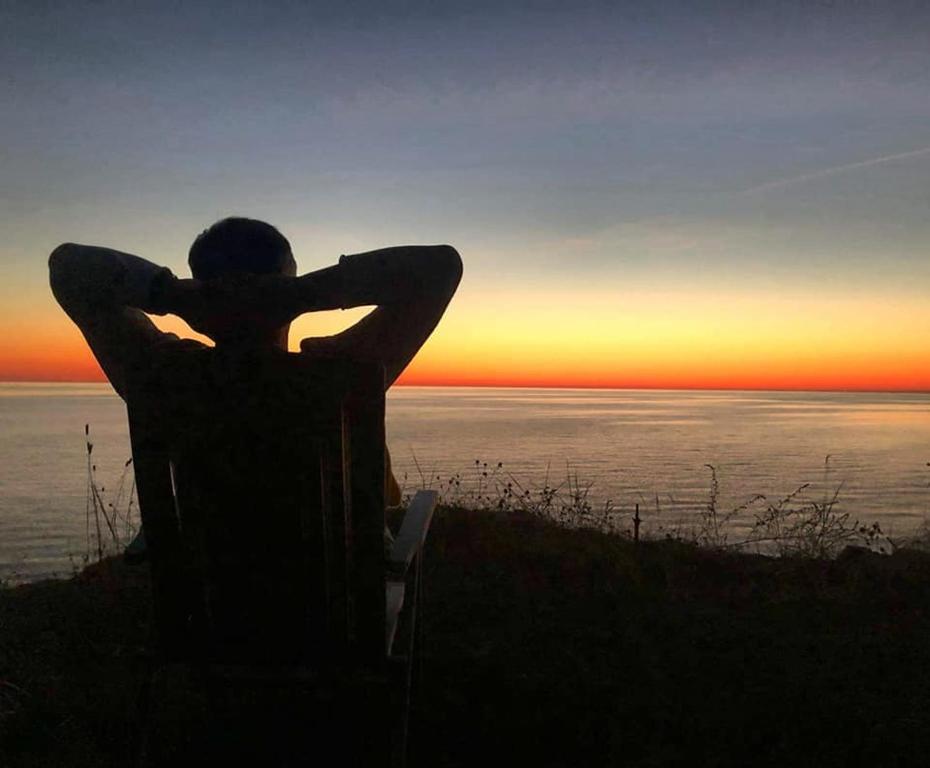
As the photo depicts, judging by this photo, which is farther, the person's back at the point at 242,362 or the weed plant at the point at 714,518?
the weed plant at the point at 714,518

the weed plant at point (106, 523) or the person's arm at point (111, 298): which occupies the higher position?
the person's arm at point (111, 298)

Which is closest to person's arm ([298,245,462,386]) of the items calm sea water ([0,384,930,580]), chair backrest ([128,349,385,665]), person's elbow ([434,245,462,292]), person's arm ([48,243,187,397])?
person's elbow ([434,245,462,292])

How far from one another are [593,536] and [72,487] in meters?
15.2

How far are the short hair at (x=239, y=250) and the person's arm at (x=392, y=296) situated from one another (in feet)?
0.83

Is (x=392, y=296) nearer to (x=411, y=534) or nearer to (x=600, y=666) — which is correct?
(x=411, y=534)

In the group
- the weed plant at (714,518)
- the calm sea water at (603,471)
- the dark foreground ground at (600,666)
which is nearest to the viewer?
the dark foreground ground at (600,666)

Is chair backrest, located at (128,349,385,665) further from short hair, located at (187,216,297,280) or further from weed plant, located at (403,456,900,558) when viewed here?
weed plant, located at (403,456,900,558)

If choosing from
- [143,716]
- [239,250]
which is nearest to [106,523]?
[143,716]

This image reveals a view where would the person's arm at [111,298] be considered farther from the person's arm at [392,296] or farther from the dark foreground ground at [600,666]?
the dark foreground ground at [600,666]

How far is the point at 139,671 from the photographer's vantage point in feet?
11.1

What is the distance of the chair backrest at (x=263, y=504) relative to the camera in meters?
1.87

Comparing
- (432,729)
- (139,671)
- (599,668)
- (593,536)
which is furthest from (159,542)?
(593,536)

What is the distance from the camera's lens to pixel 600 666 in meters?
3.44

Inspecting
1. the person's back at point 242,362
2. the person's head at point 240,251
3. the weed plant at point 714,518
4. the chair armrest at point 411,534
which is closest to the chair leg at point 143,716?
the person's back at point 242,362
